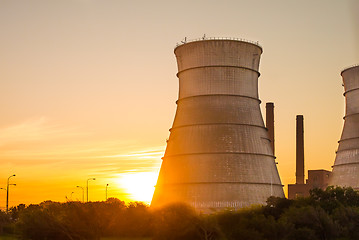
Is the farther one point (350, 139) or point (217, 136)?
point (350, 139)

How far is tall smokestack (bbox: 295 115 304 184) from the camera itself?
68.9m

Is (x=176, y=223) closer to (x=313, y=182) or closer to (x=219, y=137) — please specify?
(x=219, y=137)

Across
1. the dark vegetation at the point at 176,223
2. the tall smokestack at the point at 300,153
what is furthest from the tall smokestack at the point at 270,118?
the dark vegetation at the point at 176,223

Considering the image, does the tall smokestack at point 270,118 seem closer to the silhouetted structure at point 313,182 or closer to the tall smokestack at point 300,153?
the tall smokestack at point 300,153

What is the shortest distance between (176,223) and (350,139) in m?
25.7

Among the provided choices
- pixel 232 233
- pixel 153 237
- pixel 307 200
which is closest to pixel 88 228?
pixel 153 237

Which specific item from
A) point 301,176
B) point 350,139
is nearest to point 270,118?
point 301,176

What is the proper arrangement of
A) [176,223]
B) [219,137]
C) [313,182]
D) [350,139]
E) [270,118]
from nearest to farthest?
1. [176,223]
2. [219,137]
3. [350,139]
4. [270,118]
5. [313,182]

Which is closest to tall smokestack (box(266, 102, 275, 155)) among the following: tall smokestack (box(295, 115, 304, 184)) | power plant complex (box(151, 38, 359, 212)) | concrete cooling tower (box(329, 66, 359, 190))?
tall smokestack (box(295, 115, 304, 184))

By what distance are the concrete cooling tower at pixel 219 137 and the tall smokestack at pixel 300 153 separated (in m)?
22.9

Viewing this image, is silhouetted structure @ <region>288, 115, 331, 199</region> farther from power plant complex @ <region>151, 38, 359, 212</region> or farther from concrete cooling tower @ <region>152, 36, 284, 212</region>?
concrete cooling tower @ <region>152, 36, 284, 212</region>

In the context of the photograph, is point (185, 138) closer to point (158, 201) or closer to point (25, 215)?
point (158, 201)

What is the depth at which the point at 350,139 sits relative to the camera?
53.8 m

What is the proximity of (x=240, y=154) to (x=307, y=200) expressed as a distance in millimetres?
6285
